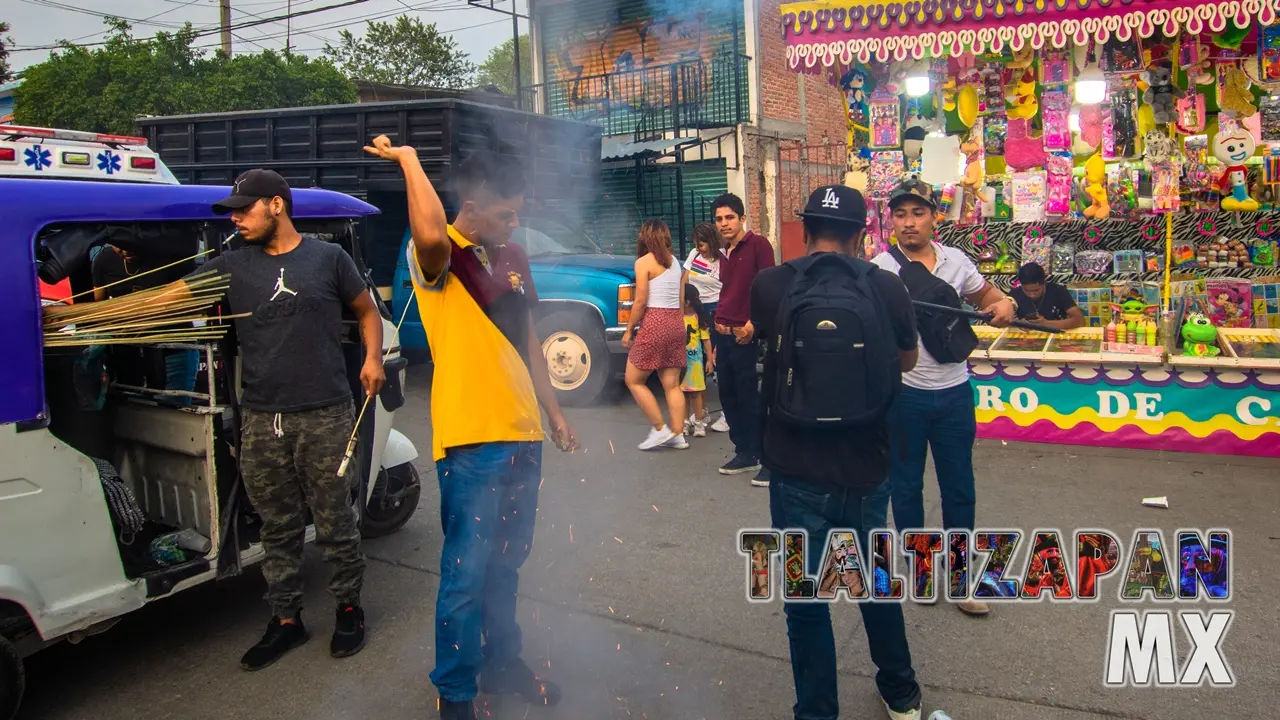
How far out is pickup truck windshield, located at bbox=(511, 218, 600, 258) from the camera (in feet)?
30.7

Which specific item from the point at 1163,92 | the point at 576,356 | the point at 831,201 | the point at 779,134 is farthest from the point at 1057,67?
the point at 779,134

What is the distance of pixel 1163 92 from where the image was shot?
7.43 m

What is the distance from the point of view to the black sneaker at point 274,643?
12.2 feet

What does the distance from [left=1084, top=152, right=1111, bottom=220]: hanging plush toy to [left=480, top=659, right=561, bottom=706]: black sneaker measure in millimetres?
6070

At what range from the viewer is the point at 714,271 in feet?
24.1

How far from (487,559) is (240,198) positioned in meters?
1.64

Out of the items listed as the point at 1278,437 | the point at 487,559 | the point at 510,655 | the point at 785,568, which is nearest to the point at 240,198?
the point at 487,559

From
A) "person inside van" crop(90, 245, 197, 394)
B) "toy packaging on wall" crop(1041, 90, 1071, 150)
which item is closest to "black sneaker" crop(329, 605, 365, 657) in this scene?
"person inside van" crop(90, 245, 197, 394)

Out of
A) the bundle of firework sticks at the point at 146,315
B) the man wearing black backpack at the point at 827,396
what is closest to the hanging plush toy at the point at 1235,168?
the man wearing black backpack at the point at 827,396

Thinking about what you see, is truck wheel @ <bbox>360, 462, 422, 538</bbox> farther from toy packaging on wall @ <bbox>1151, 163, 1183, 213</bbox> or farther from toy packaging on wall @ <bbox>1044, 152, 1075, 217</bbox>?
toy packaging on wall @ <bbox>1151, 163, 1183, 213</bbox>

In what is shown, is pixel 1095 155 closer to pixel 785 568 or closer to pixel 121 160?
pixel 785 568

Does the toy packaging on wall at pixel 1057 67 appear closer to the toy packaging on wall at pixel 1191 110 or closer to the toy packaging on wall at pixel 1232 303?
the toy packaging on wall at pixel 1191 110

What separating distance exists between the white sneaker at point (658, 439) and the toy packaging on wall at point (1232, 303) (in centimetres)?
434

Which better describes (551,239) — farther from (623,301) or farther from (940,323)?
(940,323)
